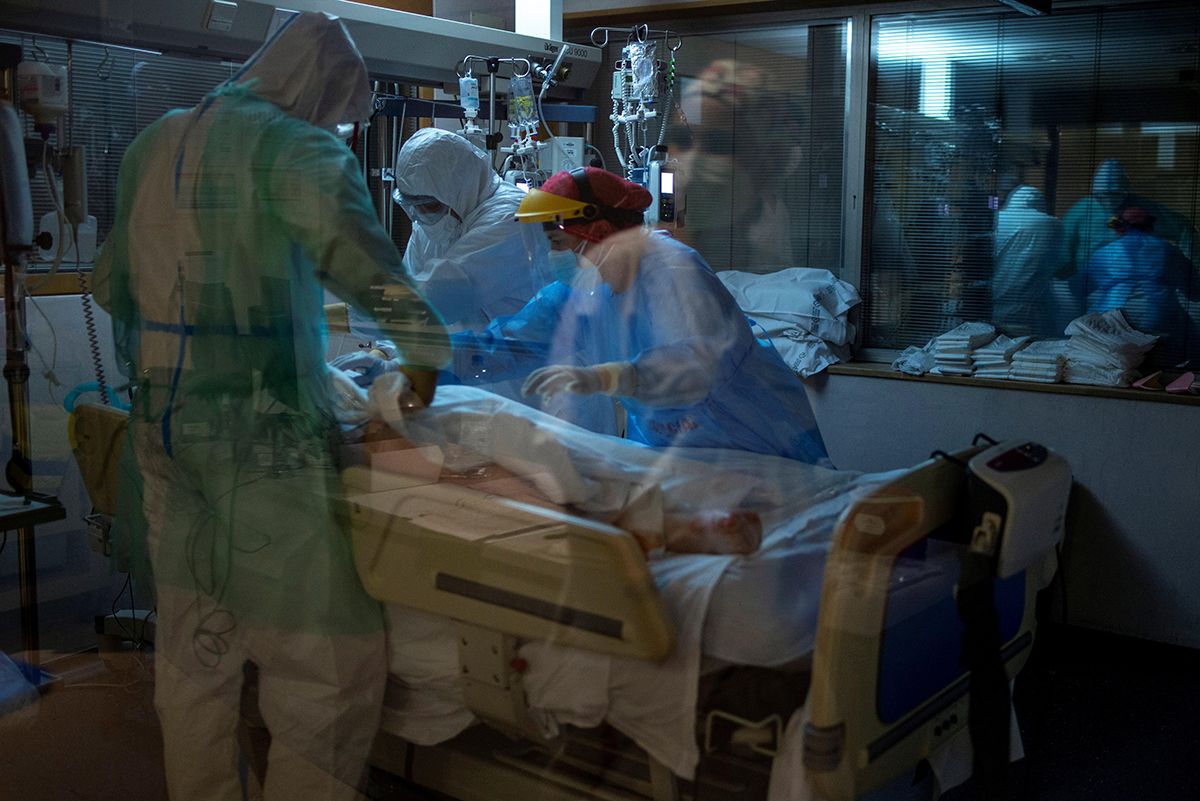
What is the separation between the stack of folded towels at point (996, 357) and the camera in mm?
2010

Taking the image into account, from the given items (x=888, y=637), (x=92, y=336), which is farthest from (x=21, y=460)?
(x=888, y=637)

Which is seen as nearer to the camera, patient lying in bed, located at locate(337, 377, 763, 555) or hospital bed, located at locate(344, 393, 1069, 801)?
hospital bed, located at locate(344, 393, 1069, 801)

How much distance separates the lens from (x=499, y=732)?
1772 mm

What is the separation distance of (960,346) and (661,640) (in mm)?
864

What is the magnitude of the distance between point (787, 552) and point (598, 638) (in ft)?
0.94

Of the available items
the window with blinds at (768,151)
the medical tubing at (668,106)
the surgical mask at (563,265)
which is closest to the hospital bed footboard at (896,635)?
the window with blinds at (768,151)

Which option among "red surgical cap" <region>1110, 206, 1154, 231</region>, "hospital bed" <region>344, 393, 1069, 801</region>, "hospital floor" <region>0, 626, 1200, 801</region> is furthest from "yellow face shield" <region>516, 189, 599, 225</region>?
"hospital floor" <region>0, 626, 1200, 801</region>

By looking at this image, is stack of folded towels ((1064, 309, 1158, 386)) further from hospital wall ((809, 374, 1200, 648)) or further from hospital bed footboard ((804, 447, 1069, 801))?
hospital bed footboard ((804, 447, 1069, 801))

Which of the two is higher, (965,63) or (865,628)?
(965,63)

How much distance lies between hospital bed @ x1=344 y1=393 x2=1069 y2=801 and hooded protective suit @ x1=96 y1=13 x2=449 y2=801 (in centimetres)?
9

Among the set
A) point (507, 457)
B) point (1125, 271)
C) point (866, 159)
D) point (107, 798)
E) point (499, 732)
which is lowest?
point (107, 798)

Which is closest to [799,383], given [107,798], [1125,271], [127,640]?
[1125,271]

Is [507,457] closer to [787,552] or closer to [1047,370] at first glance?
[787,552]

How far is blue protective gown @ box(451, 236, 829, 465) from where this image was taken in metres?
2.01
